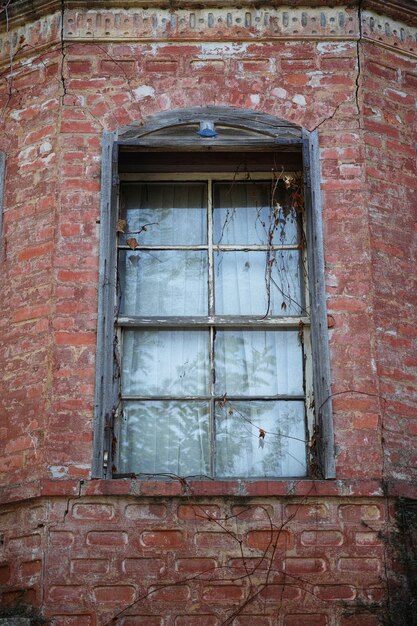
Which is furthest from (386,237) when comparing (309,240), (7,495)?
(7,495)

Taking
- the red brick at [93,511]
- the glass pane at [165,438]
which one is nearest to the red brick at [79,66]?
the glass pane at [165,438]

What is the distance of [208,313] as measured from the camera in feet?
21.5

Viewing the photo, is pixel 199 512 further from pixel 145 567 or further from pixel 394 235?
pixel 394 235

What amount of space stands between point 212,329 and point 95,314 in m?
0.70

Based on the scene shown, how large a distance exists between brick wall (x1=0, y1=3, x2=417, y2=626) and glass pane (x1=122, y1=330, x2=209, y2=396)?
1.11 ft

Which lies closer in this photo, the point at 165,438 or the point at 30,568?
the point at 30,568

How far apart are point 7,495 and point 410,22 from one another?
397cm

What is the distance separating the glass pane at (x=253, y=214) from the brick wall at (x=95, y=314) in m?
0.35

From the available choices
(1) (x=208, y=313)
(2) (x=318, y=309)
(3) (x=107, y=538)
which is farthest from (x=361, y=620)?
(1) (x=208, y=313)

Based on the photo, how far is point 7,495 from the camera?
5.95 metres

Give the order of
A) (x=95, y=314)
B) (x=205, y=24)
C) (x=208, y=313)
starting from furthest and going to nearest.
Result: (x=205, y=24), (x=208, y=313), (x=95, y=314)

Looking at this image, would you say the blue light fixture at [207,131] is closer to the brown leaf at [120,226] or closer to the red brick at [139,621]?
the brown leaf at [120,226]

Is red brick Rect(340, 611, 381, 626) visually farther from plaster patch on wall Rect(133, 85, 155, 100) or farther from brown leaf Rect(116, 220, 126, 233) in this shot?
plaster patch on wall Rect(133, 85, 155, 100)

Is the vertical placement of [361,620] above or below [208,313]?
below
